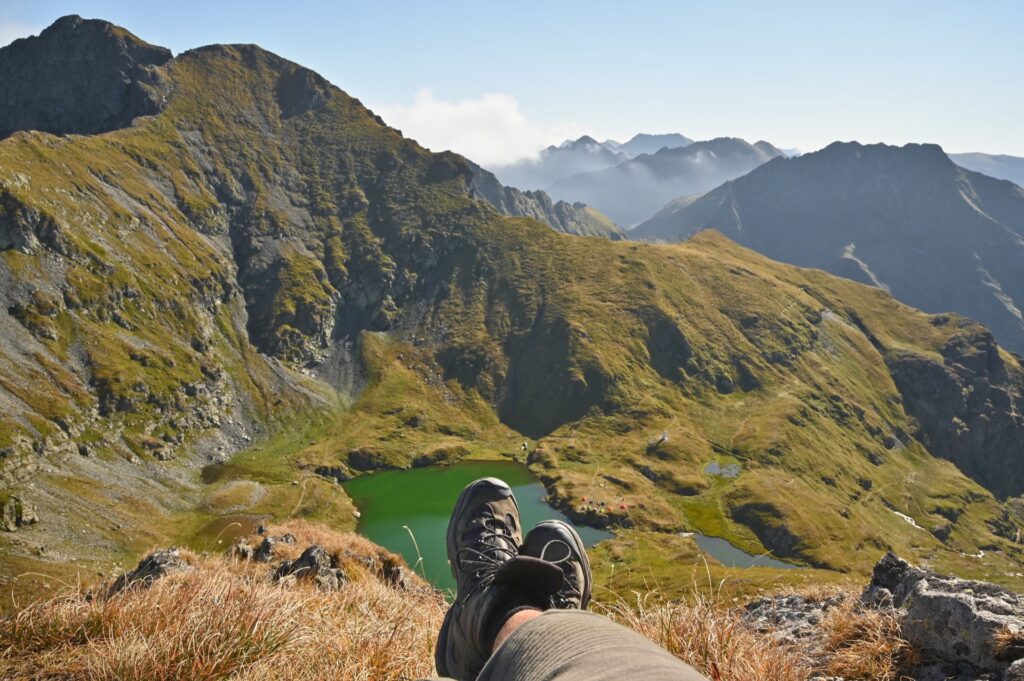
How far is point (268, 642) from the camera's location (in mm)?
4277

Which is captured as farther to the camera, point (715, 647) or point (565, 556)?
point (565, 556)

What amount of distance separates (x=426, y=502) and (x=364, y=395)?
5666cm

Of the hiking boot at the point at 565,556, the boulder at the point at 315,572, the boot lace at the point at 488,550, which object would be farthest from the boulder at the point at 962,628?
the boulder at the point at 315,572

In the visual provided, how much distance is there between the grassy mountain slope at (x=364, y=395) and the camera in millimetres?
109625

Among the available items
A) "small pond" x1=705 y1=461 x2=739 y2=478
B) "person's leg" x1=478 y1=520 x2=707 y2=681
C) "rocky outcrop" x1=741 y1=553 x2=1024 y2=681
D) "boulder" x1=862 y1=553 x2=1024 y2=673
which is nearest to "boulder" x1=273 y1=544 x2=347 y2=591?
"person's leg" x1=478 y1=520 x2=707 y2=681

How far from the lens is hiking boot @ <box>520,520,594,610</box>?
490 cm

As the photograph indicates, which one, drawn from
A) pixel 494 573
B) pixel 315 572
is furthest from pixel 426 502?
pixel 494 573

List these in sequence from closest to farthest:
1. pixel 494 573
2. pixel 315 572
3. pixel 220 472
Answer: pixel 494 573
pixel 315 572
pixel 220 472

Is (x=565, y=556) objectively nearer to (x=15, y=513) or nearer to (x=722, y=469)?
(x=15, y=513)

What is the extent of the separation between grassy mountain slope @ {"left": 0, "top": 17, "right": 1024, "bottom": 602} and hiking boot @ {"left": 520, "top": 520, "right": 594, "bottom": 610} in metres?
86.3

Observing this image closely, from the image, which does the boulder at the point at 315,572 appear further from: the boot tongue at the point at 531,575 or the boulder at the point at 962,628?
the boulder at the point at 962,628

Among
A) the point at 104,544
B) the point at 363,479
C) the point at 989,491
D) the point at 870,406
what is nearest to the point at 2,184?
the point at 104,544

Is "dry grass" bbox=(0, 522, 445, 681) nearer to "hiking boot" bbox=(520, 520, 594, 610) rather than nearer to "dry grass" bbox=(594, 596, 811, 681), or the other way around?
"hiking boot" bbox=(520, 520, 594, 610)

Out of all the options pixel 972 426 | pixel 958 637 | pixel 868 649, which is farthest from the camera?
pixel 972 426
